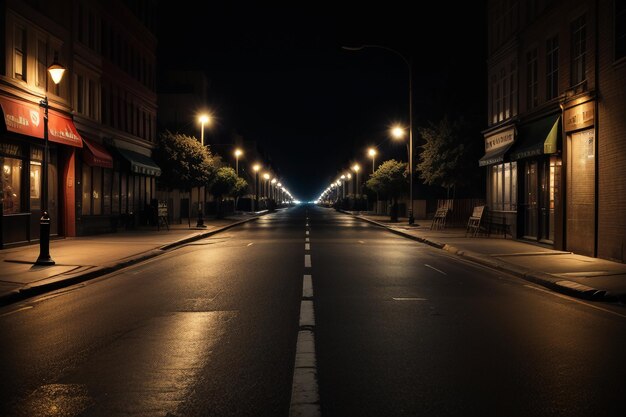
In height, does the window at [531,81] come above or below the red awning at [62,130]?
above

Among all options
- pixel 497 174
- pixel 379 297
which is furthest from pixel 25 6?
pixel 497 174

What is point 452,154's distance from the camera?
3575 centimetres

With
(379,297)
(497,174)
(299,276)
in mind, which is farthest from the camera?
(497,174)

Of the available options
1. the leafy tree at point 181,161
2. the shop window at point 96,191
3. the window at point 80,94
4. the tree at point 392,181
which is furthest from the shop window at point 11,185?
the tree at point 392,181

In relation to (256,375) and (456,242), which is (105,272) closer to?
(256,375)

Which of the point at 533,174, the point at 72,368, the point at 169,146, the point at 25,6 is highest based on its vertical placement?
the point at 25,6

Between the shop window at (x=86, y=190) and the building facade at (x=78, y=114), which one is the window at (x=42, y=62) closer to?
the building facade at (x=78, y=114)

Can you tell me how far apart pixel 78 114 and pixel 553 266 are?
19.6m

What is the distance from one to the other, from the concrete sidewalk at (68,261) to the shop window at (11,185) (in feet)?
4.42

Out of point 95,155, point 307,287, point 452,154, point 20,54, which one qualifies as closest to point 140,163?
point 95,155

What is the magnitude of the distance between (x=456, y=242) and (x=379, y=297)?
13227mm

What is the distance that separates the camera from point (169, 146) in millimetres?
37875

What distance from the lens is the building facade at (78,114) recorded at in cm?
1992

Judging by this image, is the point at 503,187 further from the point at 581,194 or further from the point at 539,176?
the point at 581,194
